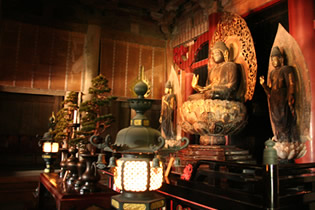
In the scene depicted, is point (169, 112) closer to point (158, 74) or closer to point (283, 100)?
point (158, 74)

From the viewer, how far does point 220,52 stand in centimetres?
372

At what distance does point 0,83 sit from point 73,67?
4.83ft

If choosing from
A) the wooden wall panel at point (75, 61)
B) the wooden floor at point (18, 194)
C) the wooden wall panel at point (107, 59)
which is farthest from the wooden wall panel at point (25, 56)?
the wooden floor at point (18, 194)

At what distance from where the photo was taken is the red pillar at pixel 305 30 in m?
3.02

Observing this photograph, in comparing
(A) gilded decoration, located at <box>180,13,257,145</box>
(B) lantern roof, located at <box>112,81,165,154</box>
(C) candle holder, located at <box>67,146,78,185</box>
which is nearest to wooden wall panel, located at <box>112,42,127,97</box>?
(A) gilded decoration, located at <box>180,13,257,145</box>

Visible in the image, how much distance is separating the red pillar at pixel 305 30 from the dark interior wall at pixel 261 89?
20.8 inches

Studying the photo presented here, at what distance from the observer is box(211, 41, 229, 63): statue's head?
3703 millimetres

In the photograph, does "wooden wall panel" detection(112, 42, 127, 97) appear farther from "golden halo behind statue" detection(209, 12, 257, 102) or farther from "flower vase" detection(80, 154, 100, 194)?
"flower vase" detection(80, 154, 100, 194)

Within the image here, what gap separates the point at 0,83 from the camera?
5273 millimetres

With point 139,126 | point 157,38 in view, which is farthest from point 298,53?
point 157,38

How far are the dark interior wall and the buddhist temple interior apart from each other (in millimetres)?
16

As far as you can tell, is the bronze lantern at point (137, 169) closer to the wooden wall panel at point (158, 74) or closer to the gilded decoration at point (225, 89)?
the gilded decoration at point (225, 89)

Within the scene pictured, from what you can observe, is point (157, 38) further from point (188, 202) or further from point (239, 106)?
point (188, 202)

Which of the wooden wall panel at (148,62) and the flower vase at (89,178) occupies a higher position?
the wooden wall panel at (148,62)
